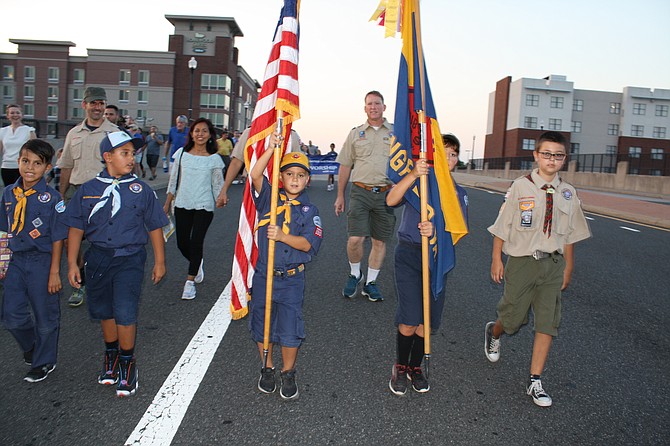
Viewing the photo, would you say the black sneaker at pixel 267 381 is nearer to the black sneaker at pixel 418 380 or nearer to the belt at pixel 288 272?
the belt at pixel 288 272

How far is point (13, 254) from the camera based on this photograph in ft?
12.6

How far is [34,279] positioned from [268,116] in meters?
1.92

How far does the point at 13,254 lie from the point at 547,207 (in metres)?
3.63

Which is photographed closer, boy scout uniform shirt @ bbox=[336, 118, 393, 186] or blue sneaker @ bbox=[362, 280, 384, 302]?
blue sneaker @ bbox=[362, 280, 384, 302]

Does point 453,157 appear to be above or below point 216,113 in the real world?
below

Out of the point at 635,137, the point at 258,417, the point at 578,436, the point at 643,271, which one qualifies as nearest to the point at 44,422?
the point at 258,417

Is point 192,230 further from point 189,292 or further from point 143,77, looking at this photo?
point 143,77

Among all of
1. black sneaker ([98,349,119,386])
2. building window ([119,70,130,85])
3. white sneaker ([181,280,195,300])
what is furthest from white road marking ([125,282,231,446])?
building window ([119,70,130,85])

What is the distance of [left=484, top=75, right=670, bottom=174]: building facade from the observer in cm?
7344

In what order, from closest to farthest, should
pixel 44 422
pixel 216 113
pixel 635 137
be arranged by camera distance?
pixel 44 422 < pixel 216 113 < pixel 635 137

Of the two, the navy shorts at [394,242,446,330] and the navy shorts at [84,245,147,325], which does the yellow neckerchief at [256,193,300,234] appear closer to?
the navy shorts at [394,242,446,330]

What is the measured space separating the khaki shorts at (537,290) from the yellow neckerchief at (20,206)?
11.0ft

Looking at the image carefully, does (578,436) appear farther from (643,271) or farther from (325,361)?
(643,271)

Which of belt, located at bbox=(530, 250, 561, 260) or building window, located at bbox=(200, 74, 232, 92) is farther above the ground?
building window, located at bbox=(200, 74, 232, 92)
